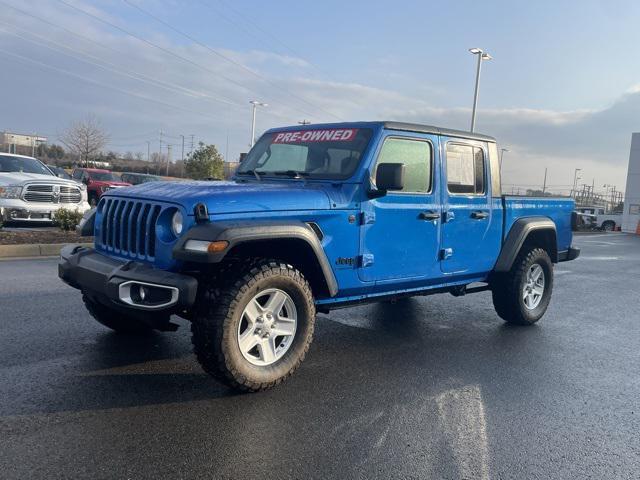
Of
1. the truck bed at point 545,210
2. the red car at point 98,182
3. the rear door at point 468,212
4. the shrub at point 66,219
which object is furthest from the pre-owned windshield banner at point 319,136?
the red car at point 98,182

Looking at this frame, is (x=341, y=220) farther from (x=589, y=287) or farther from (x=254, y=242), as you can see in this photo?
(x=589, y=287)

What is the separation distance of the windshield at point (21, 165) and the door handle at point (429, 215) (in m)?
11.3

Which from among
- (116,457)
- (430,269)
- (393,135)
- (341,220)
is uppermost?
(393,135)

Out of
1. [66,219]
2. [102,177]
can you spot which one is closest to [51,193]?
[66,219]

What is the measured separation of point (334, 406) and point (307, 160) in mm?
2170

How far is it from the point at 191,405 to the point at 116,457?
2.47 feet

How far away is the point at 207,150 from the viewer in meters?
41.8

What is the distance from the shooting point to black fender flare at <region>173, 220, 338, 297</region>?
11.4 feet

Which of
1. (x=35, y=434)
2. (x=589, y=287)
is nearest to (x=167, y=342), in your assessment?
(x=35, y=434)

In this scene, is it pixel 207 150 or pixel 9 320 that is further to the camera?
pixel 207 150

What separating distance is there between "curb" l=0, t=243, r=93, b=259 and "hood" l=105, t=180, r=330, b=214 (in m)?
6.33

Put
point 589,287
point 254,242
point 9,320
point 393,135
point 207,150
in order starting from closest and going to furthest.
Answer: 1. point 254,242
2. point 393,135
3. point 9,320
4. point 589,287
5. point 207,150

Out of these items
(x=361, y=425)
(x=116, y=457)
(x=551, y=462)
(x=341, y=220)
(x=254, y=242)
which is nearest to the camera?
(x=116, y=457)

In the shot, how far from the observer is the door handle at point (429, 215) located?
486cm
